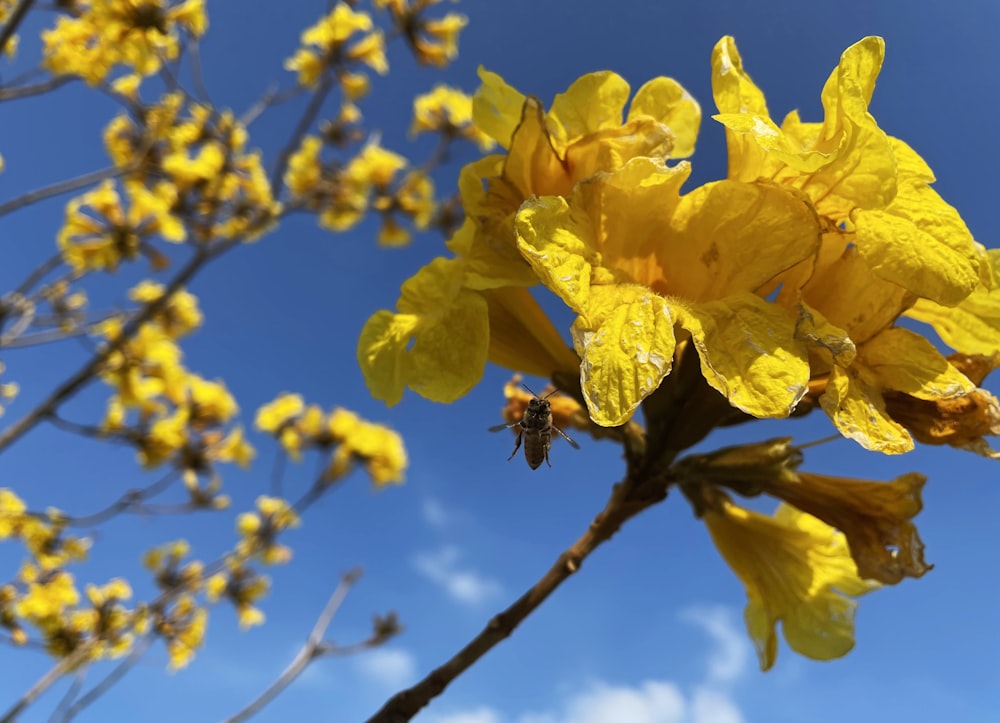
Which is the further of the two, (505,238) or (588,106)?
(588,106)

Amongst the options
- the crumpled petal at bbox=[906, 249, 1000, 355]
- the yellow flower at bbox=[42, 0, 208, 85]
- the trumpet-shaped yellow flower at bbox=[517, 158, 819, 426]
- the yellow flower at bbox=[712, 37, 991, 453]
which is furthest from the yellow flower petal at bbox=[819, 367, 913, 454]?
the yellow flower at bbox=[42, 0, 208, 85]

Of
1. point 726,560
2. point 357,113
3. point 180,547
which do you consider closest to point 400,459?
point 180,547

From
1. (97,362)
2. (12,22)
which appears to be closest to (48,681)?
(97,362)

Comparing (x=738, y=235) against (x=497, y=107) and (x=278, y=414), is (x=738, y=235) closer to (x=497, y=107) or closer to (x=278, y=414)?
(x=497, y=107)

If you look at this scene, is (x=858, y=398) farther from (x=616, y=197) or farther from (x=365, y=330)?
(x=365, y=330)

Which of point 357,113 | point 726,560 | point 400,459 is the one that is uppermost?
point 357,113

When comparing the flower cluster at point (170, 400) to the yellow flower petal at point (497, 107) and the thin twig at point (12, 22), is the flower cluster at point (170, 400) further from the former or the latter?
the yellow flower petal at point (497, 107)
